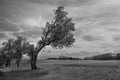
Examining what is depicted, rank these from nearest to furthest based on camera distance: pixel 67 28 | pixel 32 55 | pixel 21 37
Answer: pixel 67 28
pixel 32 55
pixel 21 37

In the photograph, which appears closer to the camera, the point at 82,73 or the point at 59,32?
the point at 82,73

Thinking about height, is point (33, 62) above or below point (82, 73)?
above

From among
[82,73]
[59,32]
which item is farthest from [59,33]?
[82,73]

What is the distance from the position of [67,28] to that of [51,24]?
198 inches

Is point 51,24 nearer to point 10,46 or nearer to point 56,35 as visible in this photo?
point 56,35

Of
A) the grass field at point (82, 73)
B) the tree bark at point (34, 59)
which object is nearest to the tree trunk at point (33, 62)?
the tree bark at point (34, 59)

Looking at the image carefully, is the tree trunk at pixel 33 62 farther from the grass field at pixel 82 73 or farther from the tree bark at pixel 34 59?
the grass field at pixel 82 73

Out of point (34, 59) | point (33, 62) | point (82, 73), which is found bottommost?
point (82, 73)

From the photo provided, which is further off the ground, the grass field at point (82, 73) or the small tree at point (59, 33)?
the small tree at point (59, 33)

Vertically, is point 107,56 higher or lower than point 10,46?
lower

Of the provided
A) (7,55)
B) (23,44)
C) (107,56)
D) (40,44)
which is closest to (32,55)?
(40,44)

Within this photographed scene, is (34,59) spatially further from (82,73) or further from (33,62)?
(82,73)

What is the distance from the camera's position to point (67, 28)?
42.1m

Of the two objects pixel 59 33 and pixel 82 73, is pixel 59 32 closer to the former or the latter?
pixel 59 33
